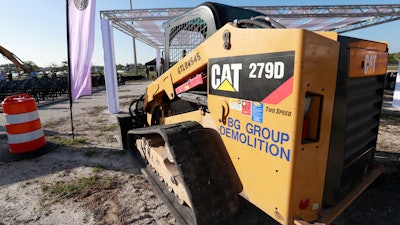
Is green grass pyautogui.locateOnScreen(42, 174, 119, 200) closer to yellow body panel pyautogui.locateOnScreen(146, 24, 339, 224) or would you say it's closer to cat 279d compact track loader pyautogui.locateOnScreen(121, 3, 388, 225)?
cat 279d compact track loader pyautogui.locateOnScreen(121, 3, 388, 225)

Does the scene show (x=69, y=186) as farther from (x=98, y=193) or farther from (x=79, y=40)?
(x=79, y=40)

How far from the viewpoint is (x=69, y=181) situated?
3.80 m

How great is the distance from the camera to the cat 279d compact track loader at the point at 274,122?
1.69 meters

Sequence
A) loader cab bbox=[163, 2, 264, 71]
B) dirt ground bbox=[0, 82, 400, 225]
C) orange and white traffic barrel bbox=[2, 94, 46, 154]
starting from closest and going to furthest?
loader cab bbox=[163, 2, 264, 71] → dirt ground bbox=[0, 82, 400, 225] → orange and white traffic barrel bbox=[2, 94, 46, 154]

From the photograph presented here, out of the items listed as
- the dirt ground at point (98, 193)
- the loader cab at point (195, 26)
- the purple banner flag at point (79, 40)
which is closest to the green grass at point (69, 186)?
the dirt ground at point (98, 193)

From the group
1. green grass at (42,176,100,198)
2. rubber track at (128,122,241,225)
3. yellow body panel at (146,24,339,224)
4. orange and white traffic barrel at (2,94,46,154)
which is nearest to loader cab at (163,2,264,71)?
yellow body panel at (146,24,339,224)

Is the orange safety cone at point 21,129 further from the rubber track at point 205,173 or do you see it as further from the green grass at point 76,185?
the rubber track at point 205,173

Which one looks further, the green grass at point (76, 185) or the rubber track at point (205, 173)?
the green grass at point (76, 185)

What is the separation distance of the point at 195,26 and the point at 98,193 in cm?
264

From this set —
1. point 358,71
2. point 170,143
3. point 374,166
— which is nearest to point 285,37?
point 358,71

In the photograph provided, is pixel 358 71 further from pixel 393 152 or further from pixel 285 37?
pixel 393 152

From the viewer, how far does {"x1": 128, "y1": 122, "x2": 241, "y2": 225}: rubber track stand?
2.19 meters

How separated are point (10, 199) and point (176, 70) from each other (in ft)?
9.50

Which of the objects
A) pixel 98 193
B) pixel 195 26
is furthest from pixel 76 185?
pixel 195 26
